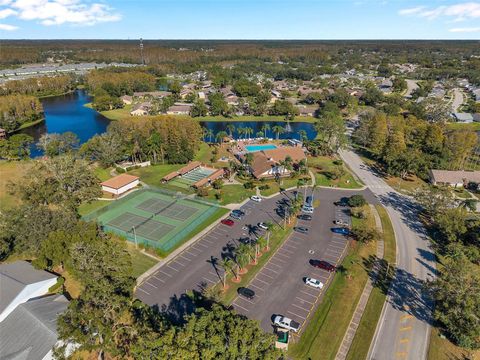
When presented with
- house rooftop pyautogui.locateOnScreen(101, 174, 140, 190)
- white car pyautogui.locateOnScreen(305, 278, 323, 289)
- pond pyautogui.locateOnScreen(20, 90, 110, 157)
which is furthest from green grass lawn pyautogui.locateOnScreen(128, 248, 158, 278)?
pond pyautogui.locateOnScreen(20, 90, 110, 157)

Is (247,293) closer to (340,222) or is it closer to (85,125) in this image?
(340,222)

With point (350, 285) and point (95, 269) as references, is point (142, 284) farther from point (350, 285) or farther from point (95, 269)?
point (350, 285)

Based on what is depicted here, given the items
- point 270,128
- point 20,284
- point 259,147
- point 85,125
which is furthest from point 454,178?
point 85,125

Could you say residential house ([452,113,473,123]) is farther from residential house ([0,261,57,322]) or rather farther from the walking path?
residential house ([0,261,57,322])

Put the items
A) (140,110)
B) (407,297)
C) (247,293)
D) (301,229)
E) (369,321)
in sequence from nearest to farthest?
(369,321) < (247,293) < (407,297) < (301,229) < (140,110)

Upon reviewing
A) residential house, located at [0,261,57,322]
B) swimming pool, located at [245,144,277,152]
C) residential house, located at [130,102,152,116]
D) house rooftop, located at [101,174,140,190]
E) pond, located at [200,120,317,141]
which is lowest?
pond, located at [200,120,317,141]

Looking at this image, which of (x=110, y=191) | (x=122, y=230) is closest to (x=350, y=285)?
(x=122, y=230)

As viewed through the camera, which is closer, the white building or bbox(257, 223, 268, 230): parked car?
bbox(257, 223, 268, 230): parked car
